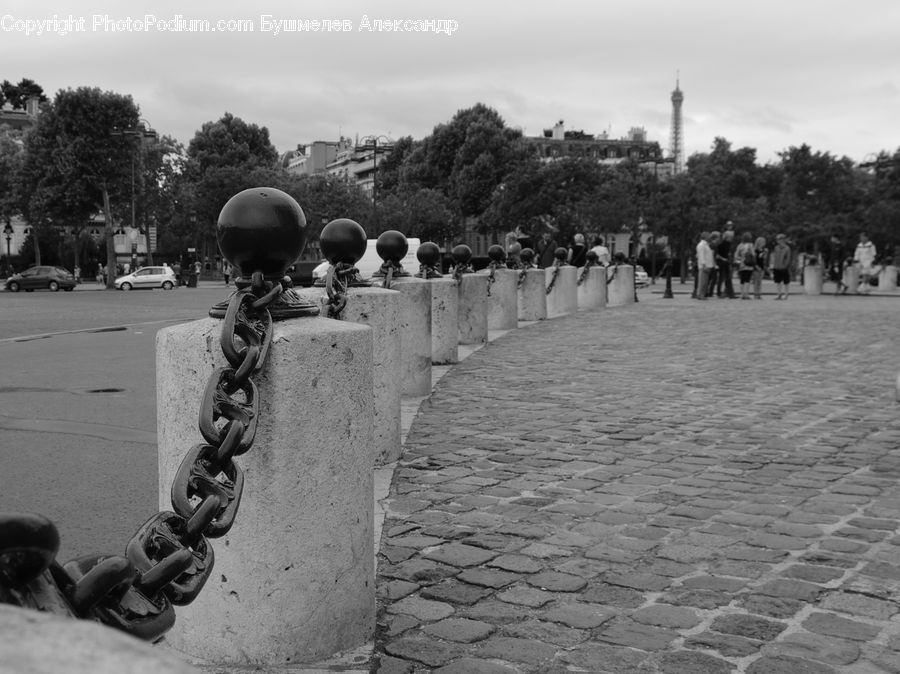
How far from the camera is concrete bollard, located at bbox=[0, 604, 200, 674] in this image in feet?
2.49

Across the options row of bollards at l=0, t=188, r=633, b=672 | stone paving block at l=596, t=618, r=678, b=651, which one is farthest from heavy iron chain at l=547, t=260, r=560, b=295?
row of bollards at l=0, t=188, r=633, b=672

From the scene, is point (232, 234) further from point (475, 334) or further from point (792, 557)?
point (475, 334)

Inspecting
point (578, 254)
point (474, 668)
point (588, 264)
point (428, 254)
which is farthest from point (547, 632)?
point (578, 254)

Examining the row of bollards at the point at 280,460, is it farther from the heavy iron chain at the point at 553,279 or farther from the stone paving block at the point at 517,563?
the heavy iron chain at the point at 553,279

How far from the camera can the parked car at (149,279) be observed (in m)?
54.7

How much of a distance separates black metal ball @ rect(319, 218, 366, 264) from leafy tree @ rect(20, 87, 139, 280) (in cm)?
5093

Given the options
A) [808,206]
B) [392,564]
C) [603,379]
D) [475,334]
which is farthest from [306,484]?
[808,206]

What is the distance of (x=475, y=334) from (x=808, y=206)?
39.0 meters

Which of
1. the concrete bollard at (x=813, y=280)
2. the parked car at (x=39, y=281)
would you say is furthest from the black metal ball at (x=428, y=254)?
the parked car at (x=39, y=281)

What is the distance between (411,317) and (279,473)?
5.61m

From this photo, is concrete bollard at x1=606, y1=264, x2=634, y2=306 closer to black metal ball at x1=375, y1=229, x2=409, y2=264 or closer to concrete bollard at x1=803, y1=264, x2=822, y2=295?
concrete bollard at x1=803, y1=264, x2=822, y2=295

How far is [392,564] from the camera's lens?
4.15 metres

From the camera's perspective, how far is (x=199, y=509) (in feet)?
6.81

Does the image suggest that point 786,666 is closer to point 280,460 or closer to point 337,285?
point 280,460
